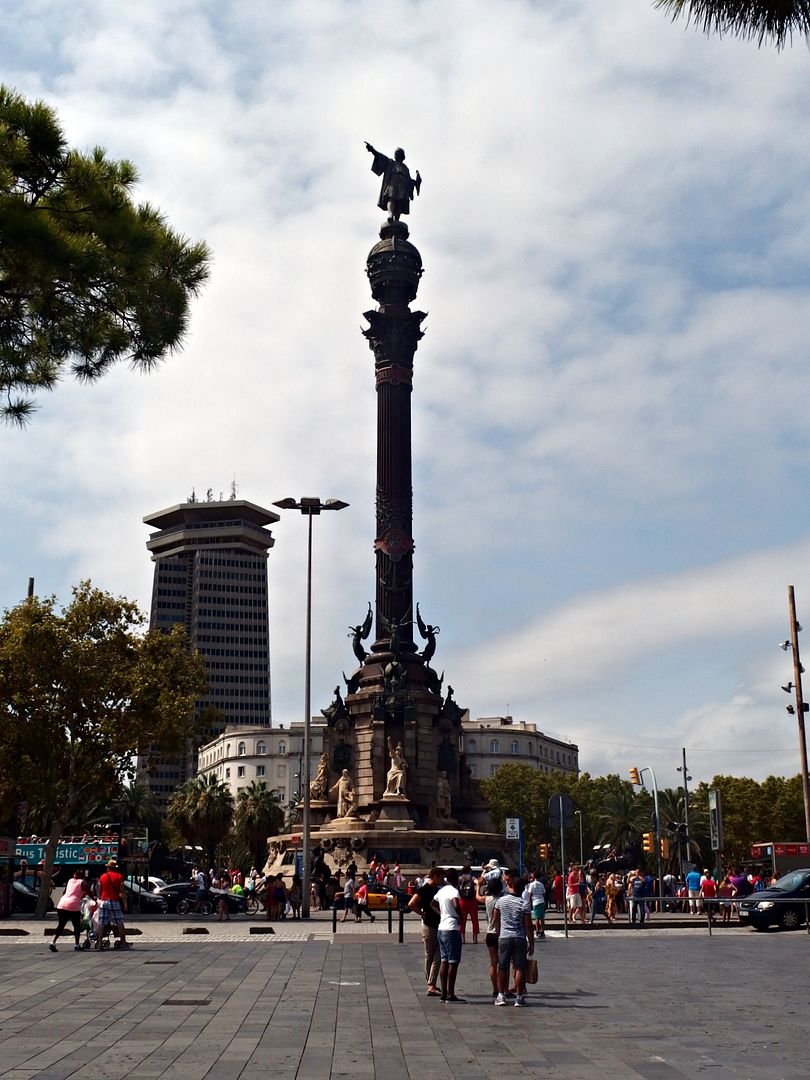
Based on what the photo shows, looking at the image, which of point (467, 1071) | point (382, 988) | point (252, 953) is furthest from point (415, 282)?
point (467, 1071)

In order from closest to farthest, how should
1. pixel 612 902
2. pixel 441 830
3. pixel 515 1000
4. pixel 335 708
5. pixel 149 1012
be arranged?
pixel 149 1012 < pixel 515 1000 < pixel 612 902 < pixel 441 830 < pixel 335 708

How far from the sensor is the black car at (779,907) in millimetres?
30969

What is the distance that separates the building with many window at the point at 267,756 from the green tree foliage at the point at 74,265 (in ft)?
386

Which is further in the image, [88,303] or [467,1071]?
[88,303]

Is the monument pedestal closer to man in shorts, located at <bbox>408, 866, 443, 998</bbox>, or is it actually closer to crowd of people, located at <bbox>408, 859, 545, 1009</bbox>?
crowd of people, located at <bbox>408, 859, 545, 1009</bbox>

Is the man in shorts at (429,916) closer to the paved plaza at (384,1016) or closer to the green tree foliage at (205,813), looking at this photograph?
the paved plaza at (384,1016)

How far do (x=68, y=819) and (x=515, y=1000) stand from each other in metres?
25.1

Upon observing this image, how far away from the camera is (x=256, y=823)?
82.1 metres

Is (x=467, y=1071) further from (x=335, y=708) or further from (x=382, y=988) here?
(x=335, y=708)

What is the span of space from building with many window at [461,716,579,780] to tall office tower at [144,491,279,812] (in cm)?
4311

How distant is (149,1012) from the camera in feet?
46.4

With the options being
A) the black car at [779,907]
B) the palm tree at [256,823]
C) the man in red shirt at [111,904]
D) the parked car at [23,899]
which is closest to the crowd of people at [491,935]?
the man in red shirt at [111,904]

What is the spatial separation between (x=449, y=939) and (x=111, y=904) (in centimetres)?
1102

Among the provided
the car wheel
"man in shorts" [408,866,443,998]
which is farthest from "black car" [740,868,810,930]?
"man in shorts" [408,866,443,998]
